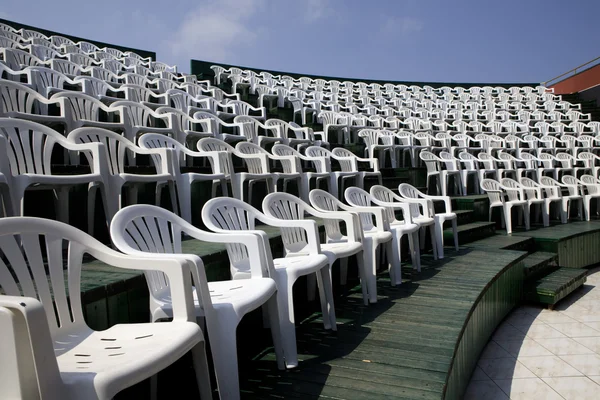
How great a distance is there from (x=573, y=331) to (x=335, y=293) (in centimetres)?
252

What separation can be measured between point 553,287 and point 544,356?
1.47 m

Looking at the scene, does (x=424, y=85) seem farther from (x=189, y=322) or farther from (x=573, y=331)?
(x=189, y=322)

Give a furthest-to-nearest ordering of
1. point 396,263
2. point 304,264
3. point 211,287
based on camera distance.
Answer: point 396,263 < point 304,264 < point 211,287

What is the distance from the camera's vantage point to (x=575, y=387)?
10.6 ft

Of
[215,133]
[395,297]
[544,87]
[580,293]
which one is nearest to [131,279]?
[395,297]

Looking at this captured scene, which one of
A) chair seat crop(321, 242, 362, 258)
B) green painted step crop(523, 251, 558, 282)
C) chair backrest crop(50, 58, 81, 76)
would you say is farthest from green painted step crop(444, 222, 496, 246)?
chair backrest crop(50, 58, 81, 76)

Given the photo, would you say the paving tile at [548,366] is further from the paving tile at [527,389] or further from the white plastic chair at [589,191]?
the white plastic chair at [589,191]

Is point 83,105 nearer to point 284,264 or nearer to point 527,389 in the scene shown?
point 284,264

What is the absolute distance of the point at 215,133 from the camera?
516 centimetres

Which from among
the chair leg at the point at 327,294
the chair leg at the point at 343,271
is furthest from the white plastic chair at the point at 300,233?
the chair leg at the point at 343,271

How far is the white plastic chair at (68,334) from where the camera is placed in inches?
37.4

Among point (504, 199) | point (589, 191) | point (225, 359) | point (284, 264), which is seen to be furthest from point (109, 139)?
point (589, 191)

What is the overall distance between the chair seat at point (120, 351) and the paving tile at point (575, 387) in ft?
9.42

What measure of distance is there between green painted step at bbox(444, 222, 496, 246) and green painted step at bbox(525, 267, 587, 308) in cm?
93
